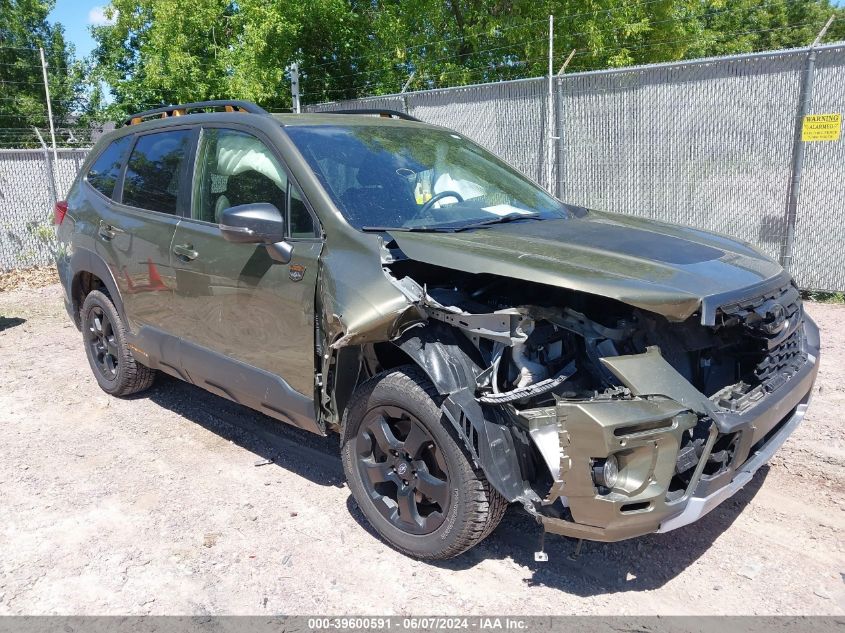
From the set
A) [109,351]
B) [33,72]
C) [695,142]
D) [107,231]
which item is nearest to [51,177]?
[109,351]

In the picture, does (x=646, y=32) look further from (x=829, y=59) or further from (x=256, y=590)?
(x=256, y=590)

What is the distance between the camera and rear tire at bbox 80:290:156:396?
5.15 m

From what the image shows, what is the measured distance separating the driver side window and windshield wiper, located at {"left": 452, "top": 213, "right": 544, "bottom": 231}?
0.76 m

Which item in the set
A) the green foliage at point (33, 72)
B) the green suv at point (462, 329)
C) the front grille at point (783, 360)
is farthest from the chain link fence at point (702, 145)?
the green foliage at point (33, 72)

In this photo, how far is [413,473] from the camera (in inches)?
124

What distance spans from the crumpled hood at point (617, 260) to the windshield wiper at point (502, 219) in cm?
7

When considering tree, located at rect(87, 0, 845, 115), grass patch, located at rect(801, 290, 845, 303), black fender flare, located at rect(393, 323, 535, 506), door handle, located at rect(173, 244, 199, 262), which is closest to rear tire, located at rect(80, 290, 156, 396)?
door handle, located at rect(173, 244, 199, 262)

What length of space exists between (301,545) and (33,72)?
1273 inches

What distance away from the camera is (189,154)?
14.2 feet

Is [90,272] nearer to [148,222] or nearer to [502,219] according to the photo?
[148,222]

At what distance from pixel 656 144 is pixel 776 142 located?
132 cm

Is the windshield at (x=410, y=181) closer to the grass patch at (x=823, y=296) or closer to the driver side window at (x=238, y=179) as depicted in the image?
the driver side window at (x=238, y=179)

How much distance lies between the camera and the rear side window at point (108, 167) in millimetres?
5129

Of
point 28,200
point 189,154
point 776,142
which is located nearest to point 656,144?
point 776,142
